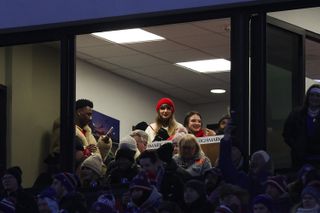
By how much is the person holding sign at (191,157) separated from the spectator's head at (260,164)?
153 cm

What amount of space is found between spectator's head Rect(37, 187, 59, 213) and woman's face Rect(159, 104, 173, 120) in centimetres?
352

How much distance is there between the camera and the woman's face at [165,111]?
18.5 metres

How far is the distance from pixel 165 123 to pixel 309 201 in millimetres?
5781

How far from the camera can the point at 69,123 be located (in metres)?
18.2

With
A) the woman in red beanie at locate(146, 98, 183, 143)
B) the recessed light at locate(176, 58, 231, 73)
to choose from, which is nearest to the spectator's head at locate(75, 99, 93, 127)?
the woman in red beanie at locate(146, 98, 183, 143)

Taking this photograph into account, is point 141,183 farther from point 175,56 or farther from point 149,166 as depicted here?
point 175,56

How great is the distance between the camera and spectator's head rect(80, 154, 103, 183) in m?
16.9

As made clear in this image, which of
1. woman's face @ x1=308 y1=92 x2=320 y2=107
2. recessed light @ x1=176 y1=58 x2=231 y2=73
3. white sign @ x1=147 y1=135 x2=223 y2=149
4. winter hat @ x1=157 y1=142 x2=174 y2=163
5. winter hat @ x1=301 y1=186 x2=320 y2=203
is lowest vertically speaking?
winter hat @ x1=301 y1=186 x2=320 y2=203

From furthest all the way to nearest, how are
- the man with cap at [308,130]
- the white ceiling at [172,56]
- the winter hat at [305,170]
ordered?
the white ceiling at [172,56] < the man with cap at [308,130] < the winter hat at [305,170]

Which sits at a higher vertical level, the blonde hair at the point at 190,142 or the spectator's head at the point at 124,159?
the blonde hair at the point at 190,142

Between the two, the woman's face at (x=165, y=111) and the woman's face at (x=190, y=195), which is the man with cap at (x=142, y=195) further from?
the woman's face at (x=165, y=111)

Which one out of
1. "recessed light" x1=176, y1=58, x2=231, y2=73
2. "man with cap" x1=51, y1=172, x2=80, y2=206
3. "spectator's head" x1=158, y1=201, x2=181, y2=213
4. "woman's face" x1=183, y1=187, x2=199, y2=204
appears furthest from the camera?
"recessed light" x1=176, y1=58, x2=231, y2=73

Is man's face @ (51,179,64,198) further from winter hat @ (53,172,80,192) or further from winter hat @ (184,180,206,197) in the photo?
winter hat @ (184,180,206,197)

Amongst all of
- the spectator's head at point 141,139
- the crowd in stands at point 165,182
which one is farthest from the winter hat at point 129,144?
the spectator's head at point 141,139
